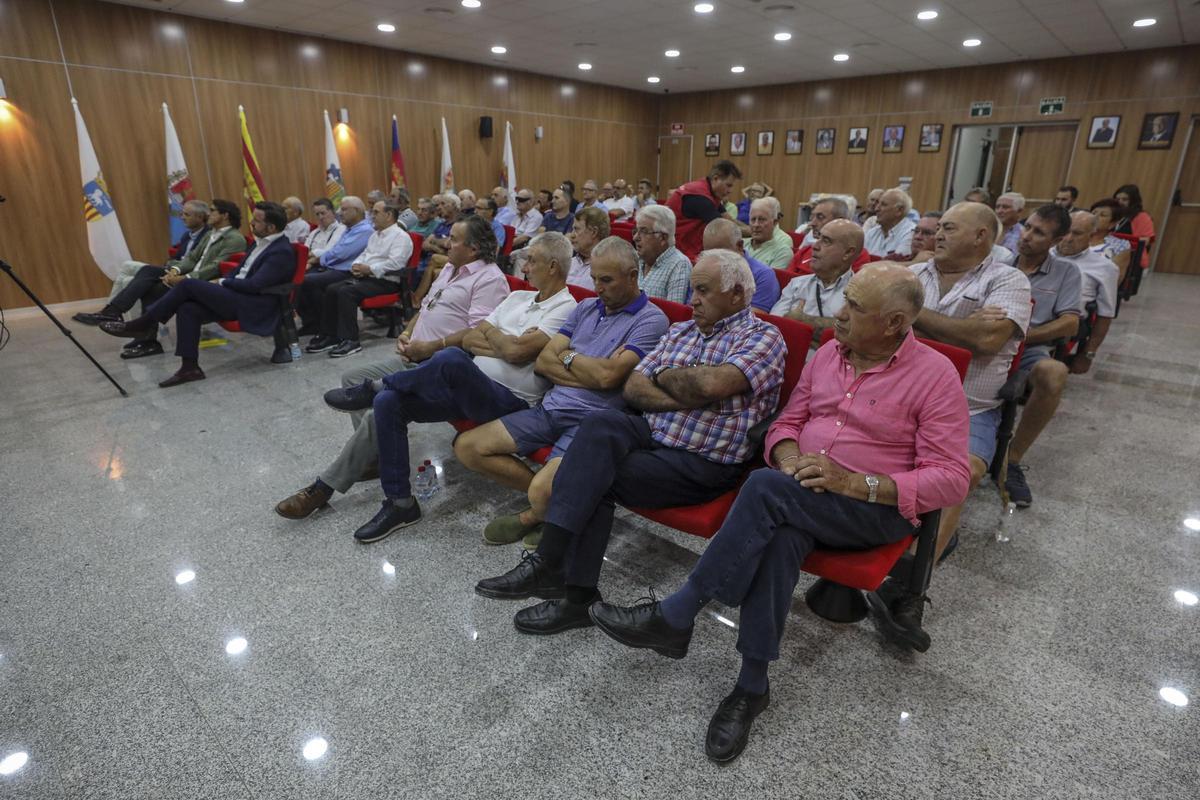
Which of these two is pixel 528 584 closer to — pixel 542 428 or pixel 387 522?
pixel 542 428

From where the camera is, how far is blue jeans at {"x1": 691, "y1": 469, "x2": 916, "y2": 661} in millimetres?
1578

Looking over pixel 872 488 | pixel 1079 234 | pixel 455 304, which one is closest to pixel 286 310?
pixel 455 304

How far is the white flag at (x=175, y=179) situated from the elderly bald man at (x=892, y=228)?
24.7 ft

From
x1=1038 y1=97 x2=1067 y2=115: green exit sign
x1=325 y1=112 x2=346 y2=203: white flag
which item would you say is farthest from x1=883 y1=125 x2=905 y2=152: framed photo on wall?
x1=325 y1=112 x2=346 y2=203: white flag

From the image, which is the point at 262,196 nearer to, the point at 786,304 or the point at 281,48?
the point at 281,48

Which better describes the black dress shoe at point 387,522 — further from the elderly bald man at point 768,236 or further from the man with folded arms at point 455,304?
the elderly bald man at point 768,236

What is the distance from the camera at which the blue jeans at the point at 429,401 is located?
2.40 metres

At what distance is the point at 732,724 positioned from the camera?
1.60m

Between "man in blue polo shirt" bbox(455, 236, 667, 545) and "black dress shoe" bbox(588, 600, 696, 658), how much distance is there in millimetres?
542

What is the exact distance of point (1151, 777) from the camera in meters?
1.49

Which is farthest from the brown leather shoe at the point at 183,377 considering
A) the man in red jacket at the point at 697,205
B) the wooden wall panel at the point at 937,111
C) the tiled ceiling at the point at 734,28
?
the wooden wall panel at the point at 937,111

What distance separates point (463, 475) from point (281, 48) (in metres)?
8.02

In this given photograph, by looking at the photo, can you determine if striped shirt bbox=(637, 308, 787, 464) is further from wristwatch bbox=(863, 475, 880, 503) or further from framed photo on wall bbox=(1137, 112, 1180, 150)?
framed photo on wall bbox=(1137, 112, 1180, 150)

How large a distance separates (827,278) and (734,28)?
21.9 ft
